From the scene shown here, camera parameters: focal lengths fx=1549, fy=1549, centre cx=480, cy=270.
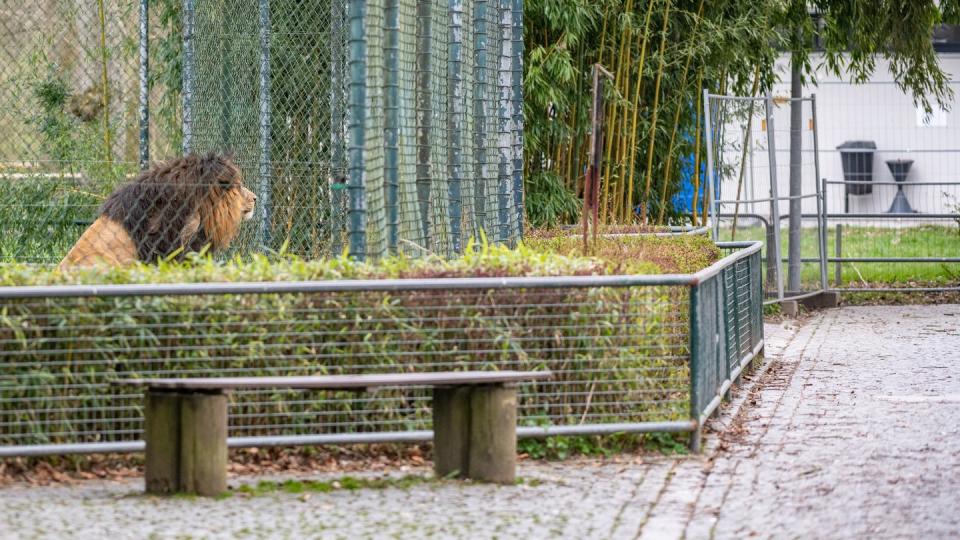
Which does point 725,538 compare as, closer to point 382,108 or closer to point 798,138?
point 382,108

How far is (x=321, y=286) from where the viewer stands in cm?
652

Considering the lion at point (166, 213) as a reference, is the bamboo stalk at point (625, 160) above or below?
above

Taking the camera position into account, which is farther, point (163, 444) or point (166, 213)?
point (166, 213)

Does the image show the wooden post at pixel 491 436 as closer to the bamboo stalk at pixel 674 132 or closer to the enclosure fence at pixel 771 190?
the enclosure fence at pixel 771 190

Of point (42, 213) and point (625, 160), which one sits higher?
point (625, 160)

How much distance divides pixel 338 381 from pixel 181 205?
2.95m

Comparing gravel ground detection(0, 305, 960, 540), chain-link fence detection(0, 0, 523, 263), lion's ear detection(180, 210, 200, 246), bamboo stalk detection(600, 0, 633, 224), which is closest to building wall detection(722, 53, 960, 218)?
bamboo stalk detection(600, 0, 633, 224)

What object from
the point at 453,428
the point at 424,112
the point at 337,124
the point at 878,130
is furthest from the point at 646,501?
the point at 878,130

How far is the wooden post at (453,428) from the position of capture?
20.8 feet

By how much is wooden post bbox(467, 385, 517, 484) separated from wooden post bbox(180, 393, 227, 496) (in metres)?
1.02

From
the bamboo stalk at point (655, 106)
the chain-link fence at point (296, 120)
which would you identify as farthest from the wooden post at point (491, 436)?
the bamboo stalk at point (655, 106)

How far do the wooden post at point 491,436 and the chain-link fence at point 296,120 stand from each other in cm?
179

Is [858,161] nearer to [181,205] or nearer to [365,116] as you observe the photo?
[181,205]

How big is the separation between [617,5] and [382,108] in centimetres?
714
